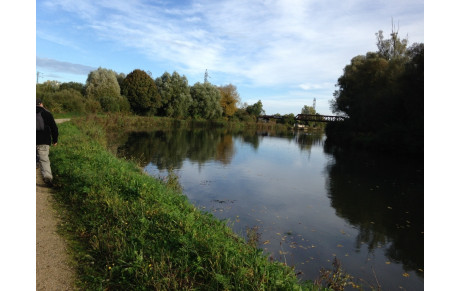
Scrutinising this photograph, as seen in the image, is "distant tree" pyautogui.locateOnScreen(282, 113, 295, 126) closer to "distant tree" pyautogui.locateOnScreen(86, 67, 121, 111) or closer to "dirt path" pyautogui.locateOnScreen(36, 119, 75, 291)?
"distant tree" pyautogui.locateOnScreen(86, 67, 121, 111)

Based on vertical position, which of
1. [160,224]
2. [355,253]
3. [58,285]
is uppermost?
[160,224]

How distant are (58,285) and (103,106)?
3993cm

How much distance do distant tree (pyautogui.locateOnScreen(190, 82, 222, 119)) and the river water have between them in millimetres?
40239

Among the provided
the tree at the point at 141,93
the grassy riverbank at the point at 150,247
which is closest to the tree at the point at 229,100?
the tree at the point at 141,93

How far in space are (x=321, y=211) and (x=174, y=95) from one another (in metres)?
46.2

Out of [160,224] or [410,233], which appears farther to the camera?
[410,233]

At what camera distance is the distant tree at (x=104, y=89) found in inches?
1576

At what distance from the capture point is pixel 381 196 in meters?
12.1

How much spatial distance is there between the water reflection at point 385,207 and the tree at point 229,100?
50.7m

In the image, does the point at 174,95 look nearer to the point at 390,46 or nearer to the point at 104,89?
the point at 104,89

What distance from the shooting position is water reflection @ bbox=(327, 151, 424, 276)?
740 cm

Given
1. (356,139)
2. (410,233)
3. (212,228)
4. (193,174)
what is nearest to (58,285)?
(212,228)

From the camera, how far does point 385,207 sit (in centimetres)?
1064
